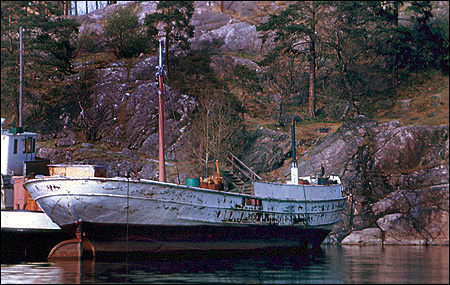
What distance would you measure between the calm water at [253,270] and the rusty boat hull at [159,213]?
1.09 meters

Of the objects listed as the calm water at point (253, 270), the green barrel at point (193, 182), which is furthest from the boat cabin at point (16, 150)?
the green barrel at point (193, 182)

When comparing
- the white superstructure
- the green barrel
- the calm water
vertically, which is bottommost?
the calm water

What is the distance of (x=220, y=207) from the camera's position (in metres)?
23.7

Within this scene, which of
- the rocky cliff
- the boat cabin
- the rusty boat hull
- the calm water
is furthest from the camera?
the rocky cliff

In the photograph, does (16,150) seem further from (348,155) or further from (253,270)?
(348,155)

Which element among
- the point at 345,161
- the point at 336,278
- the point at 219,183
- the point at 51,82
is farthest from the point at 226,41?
the point at 336,278

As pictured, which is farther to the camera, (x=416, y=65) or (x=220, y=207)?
(x=416, y=65)

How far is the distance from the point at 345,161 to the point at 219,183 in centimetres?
1494

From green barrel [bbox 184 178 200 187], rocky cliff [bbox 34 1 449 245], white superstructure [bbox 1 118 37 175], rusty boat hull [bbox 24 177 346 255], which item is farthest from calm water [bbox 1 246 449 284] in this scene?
white superstructure [bbox 1 118 37 175]

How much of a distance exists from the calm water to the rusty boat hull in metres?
1.09

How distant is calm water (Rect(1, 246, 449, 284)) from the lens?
1709 cm

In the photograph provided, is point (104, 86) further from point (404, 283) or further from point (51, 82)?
point (404, 283)

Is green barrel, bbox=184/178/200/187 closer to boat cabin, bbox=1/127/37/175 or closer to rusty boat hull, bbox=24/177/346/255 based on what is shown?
rusty boat hull, bbox=24/177/346/255

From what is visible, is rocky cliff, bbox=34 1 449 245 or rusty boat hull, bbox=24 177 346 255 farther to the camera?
rocky cliff, bbox=34 1 449 245
